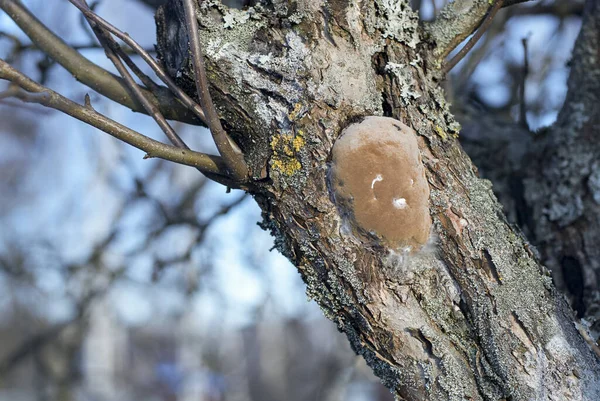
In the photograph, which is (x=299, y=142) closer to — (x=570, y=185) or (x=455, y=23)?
(x=455, y=23)

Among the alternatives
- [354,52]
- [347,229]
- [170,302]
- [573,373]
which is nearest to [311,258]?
[347,229]

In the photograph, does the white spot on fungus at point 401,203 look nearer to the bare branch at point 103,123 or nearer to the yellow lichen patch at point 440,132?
the yellow lichen patch at point 440,132

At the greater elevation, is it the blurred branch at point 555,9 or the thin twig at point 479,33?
the blurred branch at point 555,9

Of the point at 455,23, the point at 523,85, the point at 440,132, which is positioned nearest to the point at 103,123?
the point at 440,132

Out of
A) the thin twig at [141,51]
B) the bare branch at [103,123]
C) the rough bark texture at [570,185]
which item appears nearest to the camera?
the bare branch at [103,123]

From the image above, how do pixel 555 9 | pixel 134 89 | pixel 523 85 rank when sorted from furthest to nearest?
pixel 555 9 < pixel 523 85 < pixel 134 89

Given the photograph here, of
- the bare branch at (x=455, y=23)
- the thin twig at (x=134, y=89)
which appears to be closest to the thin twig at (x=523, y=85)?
the bare branch at (x=455, y=23)

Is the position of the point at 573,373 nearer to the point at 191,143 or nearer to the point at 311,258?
the point at 311,258

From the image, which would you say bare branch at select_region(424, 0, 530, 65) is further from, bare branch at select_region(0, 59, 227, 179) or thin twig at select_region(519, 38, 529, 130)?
thin twig at select_region(519, 38, 529, 130)
